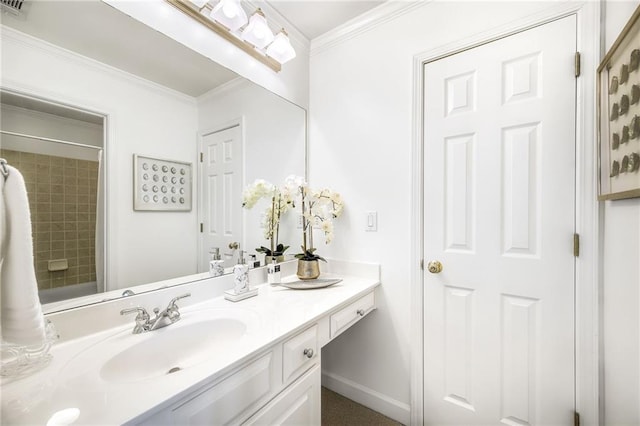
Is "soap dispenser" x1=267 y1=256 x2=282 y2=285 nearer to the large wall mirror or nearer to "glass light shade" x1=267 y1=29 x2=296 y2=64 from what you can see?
the large wall mirror

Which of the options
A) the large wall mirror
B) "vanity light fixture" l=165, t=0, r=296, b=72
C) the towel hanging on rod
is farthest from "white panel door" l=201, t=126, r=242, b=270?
the towel hanging on rod

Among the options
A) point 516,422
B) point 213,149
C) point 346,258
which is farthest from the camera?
point 346,258

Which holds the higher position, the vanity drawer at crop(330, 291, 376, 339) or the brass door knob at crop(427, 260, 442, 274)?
the brass door knob at crop(427, 260, 442, 274)

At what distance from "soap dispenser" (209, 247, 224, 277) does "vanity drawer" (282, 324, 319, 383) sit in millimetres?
577

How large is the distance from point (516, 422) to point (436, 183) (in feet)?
3.95

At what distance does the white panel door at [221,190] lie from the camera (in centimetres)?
136

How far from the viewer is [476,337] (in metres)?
1.35

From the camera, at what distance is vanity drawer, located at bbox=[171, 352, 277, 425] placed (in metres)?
0.68

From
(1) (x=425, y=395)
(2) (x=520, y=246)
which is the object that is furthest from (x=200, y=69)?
(1) (x=425, y=395)

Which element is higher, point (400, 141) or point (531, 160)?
point (400, 141)

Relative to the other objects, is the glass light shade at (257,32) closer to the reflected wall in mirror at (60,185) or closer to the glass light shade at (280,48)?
the glass light shade at (280,48)

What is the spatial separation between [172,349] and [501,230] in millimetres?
1507

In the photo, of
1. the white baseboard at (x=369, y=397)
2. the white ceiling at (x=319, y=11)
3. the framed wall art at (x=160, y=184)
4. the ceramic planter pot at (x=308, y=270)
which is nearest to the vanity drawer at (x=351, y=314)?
the ceramic planter pot at (x=308, y=270)

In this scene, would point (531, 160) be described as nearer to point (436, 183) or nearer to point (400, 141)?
point (436, 183)
